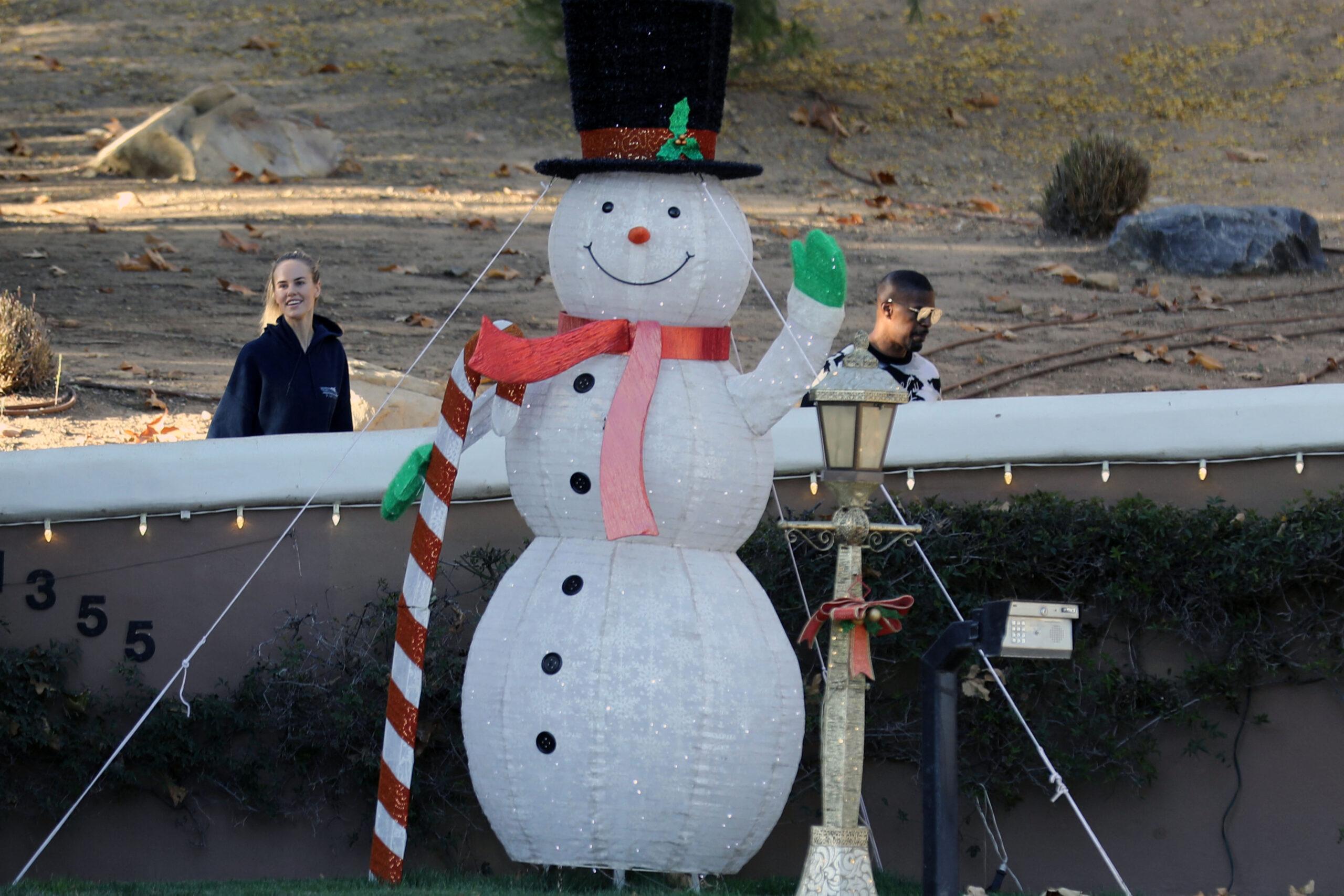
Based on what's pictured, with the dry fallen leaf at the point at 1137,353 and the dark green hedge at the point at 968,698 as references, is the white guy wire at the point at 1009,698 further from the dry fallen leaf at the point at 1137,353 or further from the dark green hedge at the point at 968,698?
the dry fallen leaf at the point at 1137,353

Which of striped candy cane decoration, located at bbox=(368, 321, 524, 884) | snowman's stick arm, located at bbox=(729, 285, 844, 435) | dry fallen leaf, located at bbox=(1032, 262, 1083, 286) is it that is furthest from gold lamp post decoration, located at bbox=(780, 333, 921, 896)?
dry fallen leaf, located at bbox=(1032, 262, 1083, 286)

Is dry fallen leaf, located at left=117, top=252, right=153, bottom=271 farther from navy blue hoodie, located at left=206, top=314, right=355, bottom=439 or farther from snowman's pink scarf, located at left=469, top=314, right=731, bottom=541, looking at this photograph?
snowman's pink scarf, located at left=469, top=314, right=731, bottom=541

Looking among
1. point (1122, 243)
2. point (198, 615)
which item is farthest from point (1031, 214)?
point (198, 615)

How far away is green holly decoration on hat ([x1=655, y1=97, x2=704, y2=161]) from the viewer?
5.14 meters

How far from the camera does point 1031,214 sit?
1522cm

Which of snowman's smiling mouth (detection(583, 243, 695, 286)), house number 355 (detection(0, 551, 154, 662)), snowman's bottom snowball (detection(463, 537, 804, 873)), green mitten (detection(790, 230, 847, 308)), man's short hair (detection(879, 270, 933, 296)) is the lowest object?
house number 355 (detection(0, 551, 154, 662))

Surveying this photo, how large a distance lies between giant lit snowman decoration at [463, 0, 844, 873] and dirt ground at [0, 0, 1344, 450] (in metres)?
4.13

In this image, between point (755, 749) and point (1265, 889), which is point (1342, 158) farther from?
point (755, 749)

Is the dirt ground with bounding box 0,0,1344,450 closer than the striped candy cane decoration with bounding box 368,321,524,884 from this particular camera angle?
No

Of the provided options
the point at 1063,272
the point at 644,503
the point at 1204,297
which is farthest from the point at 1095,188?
the point at 644,503

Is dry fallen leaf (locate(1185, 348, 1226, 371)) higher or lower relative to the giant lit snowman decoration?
lower

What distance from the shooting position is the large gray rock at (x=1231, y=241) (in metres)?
13.1

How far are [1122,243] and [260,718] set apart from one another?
9.36 meters

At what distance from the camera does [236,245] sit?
13.2m
